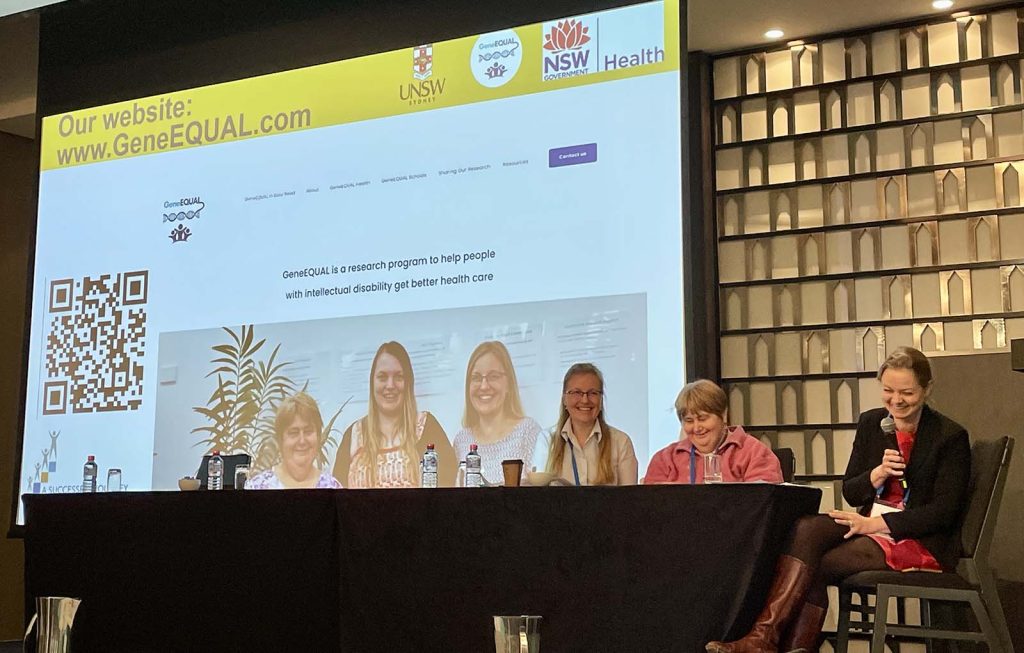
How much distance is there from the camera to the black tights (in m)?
2.56

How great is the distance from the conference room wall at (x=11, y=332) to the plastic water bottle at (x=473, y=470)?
402 centimetres

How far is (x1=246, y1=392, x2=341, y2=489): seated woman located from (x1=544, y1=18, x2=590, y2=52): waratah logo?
1711 millimetres

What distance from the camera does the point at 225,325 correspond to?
191 inches

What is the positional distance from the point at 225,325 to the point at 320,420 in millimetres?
626

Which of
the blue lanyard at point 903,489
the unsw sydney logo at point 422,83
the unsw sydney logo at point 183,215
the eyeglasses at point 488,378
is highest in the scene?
the unsw sydney logo at point 422,83

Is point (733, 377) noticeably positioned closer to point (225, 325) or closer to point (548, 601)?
point (225, 325)

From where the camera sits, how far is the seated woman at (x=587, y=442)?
3.90m

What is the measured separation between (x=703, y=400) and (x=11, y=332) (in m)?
5.21

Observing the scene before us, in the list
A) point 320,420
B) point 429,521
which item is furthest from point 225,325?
point 429,521

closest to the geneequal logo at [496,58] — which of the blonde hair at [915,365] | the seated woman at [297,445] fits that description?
the seated woman at [297,445]

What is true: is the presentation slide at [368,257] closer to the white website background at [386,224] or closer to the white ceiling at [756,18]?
the white website background at [386,224]

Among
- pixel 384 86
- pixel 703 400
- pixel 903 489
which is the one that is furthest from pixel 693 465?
pixel 384 86

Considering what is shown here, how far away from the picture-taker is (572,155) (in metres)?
4.25

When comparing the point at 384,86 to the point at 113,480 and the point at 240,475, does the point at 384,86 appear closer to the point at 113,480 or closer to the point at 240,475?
the point at 240,475
